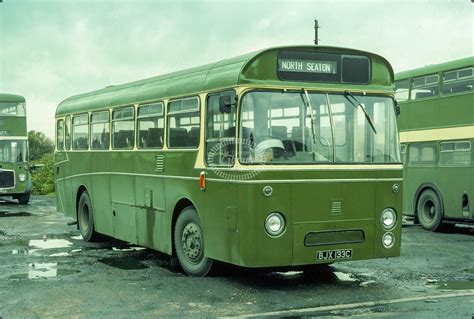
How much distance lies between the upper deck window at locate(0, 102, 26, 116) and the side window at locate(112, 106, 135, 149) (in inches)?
646

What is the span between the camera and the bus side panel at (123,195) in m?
12.3

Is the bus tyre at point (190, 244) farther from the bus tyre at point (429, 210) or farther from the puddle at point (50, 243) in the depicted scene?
the bus tyre at point (429, 210)

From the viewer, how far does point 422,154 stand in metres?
18.8

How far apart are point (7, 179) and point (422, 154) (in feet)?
50.7

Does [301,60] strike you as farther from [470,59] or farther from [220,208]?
[470,59]

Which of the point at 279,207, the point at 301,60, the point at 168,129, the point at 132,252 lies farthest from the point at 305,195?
the point at 132,252

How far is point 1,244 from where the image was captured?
14.4 m

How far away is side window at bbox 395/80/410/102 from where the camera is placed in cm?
1959

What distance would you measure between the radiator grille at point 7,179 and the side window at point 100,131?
13952 mm

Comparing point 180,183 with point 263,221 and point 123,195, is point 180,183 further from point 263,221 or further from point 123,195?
point 123,195

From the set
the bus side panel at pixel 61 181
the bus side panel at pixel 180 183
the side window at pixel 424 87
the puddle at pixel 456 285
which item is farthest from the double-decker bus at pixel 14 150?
the puddle at pixel 456 285

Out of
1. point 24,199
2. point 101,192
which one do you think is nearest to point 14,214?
point 24,199

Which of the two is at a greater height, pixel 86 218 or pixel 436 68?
pixel 436 68

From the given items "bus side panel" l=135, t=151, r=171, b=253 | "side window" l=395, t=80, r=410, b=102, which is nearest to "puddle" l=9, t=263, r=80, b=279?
"bus side panel" l=135, t=151, r=171, b=253
